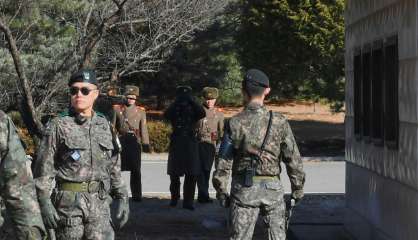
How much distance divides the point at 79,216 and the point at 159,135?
20.4 m

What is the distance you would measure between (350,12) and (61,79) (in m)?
7.10

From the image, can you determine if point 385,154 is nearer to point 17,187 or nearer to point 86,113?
point 86,113

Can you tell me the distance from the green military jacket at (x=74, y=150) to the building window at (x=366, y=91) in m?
3.57

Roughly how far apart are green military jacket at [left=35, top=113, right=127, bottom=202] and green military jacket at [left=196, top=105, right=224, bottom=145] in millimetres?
Answer: 7306

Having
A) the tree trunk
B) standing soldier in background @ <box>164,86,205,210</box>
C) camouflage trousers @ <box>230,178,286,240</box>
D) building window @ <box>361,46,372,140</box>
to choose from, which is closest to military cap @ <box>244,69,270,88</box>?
camouflage trousers @ <box>230,178,286,240</box>

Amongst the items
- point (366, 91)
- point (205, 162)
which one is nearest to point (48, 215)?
point (366, 91)

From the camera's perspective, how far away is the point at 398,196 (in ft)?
27.3

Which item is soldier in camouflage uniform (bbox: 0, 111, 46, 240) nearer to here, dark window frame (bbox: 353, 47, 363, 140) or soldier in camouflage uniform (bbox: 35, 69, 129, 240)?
soldier in camouflage uniform (bbox: 35, 69, 129, 240)

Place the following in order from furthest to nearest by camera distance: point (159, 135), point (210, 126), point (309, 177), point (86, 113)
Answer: point (159, 135)
point (309, 177)
point (210, 126)
point (86, 113)

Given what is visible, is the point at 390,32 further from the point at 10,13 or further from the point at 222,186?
the point at 10,13

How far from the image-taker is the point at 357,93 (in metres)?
10.9

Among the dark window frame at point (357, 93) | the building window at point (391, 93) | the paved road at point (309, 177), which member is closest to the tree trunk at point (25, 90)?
the dark window frame at point (357, 93)

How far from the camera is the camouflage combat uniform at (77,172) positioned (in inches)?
282

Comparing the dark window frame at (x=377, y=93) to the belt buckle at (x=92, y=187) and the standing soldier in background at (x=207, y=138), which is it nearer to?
the belt buckle at (x=92, y=187)
